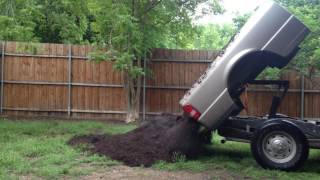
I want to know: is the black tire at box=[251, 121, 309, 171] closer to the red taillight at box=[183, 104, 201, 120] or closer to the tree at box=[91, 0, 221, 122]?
the red taillight at box=[183, 104, 201, 120]

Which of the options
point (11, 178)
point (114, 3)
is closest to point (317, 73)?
point (114, 3)

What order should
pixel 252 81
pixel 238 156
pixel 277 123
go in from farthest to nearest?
pixel 238 156 → pixel 252 81 → pixel 277 123

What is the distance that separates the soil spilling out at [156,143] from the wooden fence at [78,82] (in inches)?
259

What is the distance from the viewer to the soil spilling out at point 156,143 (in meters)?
9.85

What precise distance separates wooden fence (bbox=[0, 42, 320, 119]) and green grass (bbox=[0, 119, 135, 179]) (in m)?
2.92

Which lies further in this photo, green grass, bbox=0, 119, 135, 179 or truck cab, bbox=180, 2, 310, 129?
truck cab, bbox=180, 2, 310, 129

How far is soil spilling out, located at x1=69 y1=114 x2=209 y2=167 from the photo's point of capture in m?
9.85

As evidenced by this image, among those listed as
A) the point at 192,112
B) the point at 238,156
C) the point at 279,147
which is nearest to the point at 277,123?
the point at 279,147

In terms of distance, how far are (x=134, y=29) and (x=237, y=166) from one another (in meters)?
7.06

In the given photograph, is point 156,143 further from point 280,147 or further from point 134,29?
point 134,29

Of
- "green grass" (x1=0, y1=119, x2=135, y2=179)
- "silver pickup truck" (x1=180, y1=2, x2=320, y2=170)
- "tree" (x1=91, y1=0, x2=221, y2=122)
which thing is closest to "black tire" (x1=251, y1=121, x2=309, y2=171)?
"silver pickup truck" (x1=180, y1=2, x2=320, y2=170)

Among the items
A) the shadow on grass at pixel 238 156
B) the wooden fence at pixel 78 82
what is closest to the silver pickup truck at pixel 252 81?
the shadow on grass at pixel 238 156

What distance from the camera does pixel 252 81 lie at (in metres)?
9.96

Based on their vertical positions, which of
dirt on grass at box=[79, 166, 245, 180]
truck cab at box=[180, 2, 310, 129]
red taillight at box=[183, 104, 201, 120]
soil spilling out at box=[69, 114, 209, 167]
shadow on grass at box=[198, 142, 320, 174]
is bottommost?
shadow on grass at box=[198, 142, 320, 174]
